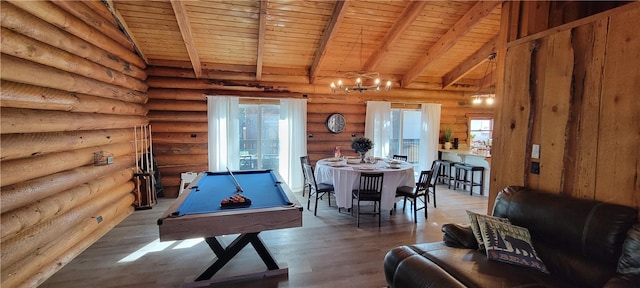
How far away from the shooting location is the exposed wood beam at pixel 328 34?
13.2 feet

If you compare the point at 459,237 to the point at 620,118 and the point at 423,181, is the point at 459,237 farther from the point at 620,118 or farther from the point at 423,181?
the point at 423,181

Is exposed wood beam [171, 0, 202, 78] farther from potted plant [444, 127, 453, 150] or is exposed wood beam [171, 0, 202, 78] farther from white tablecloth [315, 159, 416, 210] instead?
potted plant [444, 127, 453, 150]

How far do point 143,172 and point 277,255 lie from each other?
329cm

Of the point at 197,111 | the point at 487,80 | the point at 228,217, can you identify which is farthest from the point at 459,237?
the point at 487,80

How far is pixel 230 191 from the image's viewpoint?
3090mm

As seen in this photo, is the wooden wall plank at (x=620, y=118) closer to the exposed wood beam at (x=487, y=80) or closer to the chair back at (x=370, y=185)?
the chair back at (x=370, y=185)

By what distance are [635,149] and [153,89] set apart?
22.1ft

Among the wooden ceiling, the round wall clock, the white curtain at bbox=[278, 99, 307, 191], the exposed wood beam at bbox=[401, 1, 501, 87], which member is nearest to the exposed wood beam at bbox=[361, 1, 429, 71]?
the wooden ceiling

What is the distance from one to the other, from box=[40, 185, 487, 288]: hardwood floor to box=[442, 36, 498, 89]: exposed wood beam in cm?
337

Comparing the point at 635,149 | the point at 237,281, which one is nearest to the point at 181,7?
the point at 237,281

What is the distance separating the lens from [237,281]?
2672 millimetres

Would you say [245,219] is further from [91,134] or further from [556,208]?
[91,134]

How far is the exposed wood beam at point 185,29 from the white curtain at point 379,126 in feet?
12.6

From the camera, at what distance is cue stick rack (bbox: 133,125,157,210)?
4.87m
